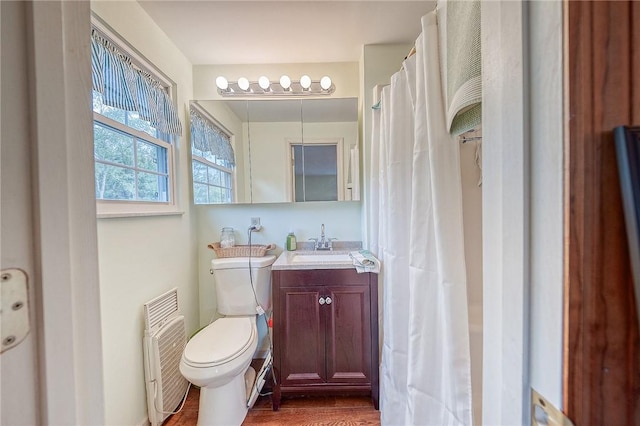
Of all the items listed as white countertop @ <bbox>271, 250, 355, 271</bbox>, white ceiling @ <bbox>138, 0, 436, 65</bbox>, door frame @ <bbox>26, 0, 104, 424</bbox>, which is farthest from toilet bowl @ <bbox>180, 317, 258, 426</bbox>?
white ceiling @ <bbox>138, 0, 436, 65</bbox>

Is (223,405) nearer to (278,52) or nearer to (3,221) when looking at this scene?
(3,221)

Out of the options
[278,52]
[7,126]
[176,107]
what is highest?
[278,52]

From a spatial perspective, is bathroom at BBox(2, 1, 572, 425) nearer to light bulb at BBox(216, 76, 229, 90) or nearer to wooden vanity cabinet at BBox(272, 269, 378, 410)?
light bulb at BBox(216, 76, 229, 90)

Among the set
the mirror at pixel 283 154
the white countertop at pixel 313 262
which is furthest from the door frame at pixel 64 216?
the mirror at pixel 283 154

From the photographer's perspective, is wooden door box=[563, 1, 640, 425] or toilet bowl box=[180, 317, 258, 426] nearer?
wooden door box=[563, 1, 640, 425]

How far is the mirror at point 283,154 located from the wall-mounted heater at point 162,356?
2.71 ft

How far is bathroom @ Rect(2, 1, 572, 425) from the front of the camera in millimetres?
1085

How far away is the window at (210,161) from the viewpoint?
183 cm

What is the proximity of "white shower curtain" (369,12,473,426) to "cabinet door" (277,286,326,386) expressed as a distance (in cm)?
41

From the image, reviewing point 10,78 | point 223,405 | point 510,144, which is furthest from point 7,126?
point 223,405

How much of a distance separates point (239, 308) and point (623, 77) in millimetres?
1835

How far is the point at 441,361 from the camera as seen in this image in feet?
3.03

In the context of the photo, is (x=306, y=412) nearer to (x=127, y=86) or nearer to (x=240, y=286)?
(x=240, y=286)

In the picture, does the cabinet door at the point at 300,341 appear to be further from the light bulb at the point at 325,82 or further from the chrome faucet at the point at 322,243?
the light bulb at the point at 325,82
